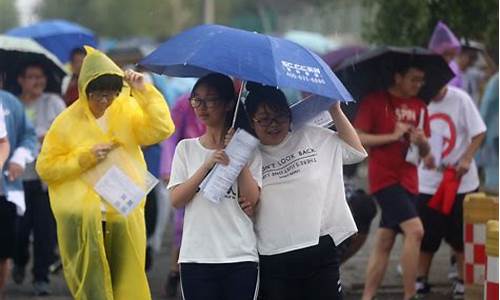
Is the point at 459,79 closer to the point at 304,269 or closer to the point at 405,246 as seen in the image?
the point at 405,246

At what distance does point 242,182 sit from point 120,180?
127 centimetres

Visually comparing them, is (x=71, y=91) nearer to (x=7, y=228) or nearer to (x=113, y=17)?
(x=7, y=228)

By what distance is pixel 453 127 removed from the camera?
984 centimetres

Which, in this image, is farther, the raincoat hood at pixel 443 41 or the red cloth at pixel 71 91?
the red cloth at pixel 71 91

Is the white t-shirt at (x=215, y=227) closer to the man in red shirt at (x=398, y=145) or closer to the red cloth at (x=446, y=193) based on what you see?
the man in red shirt at (x=398, y=145)

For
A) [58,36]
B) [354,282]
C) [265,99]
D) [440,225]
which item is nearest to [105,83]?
[265,99]

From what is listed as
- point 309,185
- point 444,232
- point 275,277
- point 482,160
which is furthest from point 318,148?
point 482,160

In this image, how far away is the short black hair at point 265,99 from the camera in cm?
613

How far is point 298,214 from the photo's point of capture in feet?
20.1

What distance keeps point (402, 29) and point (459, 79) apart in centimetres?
81

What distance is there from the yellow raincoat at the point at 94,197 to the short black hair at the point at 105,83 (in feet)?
0.09

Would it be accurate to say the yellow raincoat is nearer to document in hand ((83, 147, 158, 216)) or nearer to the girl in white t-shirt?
document in hand ((83, 147, 158, 216))

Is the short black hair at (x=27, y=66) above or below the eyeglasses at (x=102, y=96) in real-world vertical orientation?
above

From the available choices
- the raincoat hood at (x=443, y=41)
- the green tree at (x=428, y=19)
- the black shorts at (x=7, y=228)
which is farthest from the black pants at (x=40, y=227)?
the green tree at (x=428, y=19)
